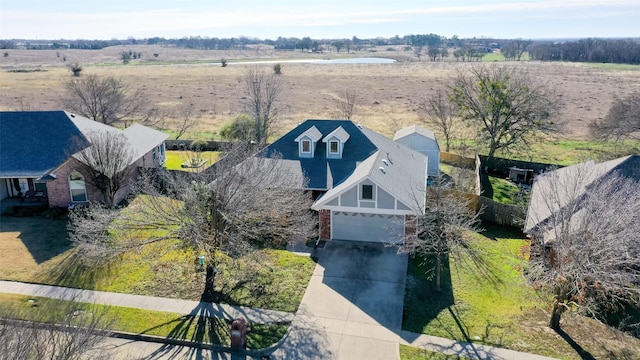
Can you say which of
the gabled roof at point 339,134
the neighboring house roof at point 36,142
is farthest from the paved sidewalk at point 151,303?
the gabled roof at point 339,134

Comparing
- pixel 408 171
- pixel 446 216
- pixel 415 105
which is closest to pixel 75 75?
pixel 415 105

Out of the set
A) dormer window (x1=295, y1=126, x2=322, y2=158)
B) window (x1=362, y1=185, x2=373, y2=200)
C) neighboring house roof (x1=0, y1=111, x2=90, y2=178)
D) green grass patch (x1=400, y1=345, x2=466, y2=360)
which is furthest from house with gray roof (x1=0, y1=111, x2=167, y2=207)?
green grass patch (x1=400, y1=345, x2=466, y2=360)

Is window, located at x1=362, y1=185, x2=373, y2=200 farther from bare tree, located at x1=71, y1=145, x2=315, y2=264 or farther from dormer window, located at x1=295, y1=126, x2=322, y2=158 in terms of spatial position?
dormer window, located at x1=295, y1=126, x2=322, y2=158

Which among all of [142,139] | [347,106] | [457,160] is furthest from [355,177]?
[347,106]

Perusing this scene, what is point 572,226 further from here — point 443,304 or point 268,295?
point 268,295

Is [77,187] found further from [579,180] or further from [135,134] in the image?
[579,180]

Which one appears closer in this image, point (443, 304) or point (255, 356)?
point (255, 356)

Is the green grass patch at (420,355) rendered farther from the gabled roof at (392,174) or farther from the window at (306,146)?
the window at (306,146)
